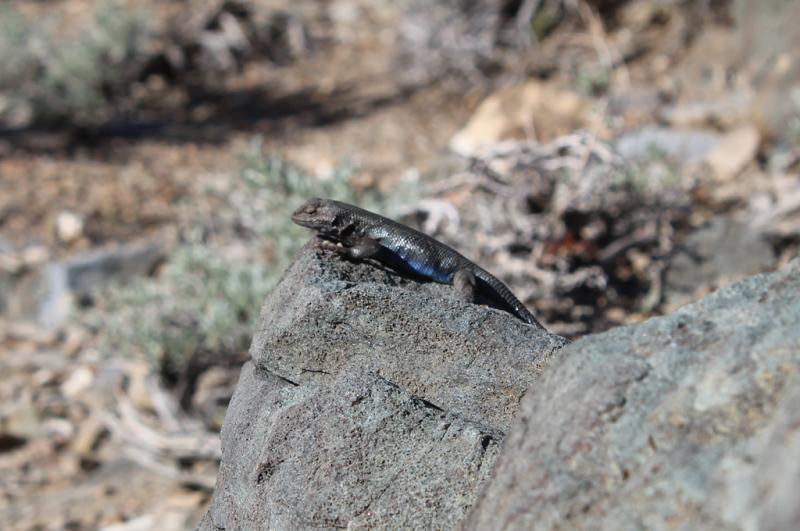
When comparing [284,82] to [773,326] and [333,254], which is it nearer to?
[333,254]

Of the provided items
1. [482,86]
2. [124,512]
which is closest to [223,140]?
[482,86]

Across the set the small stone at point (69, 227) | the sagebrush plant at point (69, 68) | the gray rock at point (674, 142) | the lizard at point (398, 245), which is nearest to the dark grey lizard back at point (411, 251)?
the lizard at point (398, 245)

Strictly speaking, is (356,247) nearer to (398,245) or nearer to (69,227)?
(398,245)

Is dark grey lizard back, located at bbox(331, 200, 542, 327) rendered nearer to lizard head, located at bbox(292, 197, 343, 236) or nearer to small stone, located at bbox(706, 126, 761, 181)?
lizard head, located at bbox(292, 197, 343, 236)

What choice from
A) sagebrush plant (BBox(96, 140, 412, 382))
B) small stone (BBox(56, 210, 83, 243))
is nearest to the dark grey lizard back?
sagebrush plant (BBox(96, 140, 412, 382))

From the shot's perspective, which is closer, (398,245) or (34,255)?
(398,245)

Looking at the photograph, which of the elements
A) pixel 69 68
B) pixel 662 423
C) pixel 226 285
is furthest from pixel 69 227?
pixel 662 423

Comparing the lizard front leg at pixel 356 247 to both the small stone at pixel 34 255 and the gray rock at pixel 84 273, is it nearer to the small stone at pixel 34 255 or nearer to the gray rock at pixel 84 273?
the gray rock at pixel 84 273
